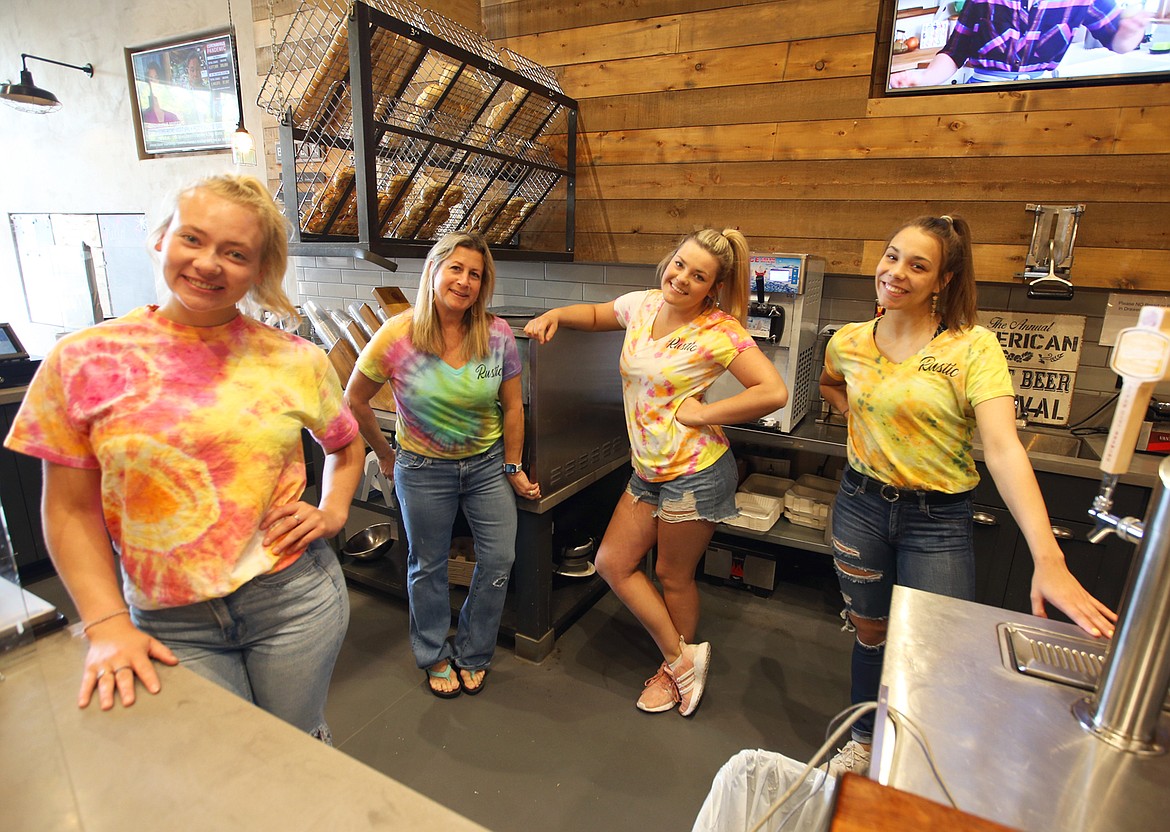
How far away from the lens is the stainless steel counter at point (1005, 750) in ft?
2.20

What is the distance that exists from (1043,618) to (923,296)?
823 mm

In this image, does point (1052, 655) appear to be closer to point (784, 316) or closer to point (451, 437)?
point (451, 437)

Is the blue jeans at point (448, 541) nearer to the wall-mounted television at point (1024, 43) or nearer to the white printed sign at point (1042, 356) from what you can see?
the white printed sign at point (1042, 356)

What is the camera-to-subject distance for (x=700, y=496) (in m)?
2.01

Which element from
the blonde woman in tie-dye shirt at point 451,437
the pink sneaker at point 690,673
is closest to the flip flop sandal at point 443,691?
the blonde woman in tie-dye shirt at point 451,437

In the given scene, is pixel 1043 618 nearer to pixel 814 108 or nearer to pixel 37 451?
pixel 37 451

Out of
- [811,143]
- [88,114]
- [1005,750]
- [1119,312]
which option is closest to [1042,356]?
[1119,312]

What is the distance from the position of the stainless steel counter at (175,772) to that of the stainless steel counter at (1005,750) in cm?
53

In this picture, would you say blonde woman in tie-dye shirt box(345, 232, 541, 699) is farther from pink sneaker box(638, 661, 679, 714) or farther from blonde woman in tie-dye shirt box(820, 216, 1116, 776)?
blonde woman in tie-dye shirt box(820, 216, 1116, 776)

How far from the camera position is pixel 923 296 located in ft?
5.15

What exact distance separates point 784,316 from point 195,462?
2.13 m

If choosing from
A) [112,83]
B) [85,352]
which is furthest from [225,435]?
[112,83]

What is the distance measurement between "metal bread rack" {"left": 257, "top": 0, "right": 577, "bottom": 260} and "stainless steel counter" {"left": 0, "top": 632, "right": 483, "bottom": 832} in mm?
1670

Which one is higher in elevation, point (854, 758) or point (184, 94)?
point (184, 94)
